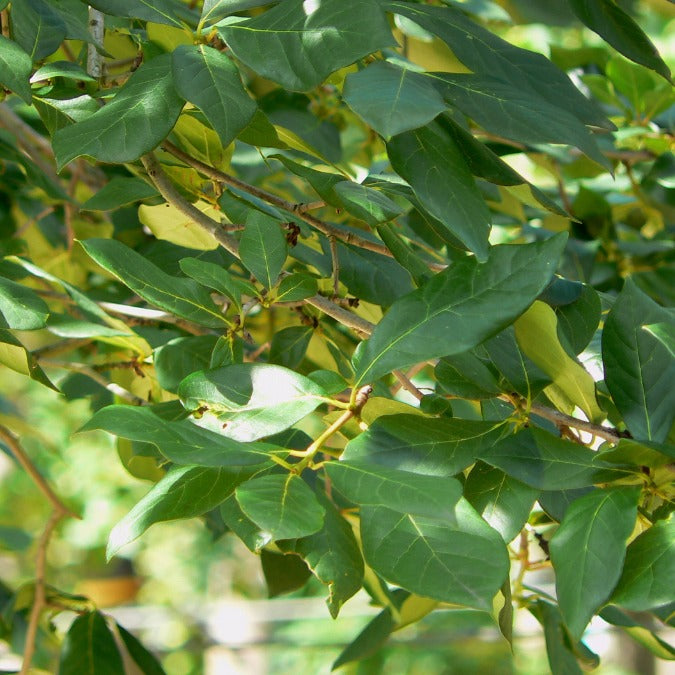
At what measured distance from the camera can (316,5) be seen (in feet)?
1.61

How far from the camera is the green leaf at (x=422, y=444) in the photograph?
0.46 m

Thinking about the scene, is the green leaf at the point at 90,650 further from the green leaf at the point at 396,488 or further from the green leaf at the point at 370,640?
the green leaf at the point at 396,488

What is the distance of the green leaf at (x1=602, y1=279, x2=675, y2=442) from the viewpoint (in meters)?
0.49

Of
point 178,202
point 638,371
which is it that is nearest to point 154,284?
point 178,202

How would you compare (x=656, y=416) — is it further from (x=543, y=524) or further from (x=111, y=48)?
(x=111, y=48)

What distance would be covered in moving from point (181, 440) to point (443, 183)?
0.17 metres

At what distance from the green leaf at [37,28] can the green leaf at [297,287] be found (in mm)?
198

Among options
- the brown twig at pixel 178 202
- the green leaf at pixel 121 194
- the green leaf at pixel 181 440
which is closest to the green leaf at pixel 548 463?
the green leaf at pixel 181 440

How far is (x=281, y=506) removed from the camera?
400mm

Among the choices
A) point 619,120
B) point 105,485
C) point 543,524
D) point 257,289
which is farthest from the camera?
point 105,485

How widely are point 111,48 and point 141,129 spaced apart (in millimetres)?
358

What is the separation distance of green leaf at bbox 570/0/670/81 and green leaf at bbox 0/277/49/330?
0.37 m

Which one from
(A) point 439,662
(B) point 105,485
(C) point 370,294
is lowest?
(A) point 439,662

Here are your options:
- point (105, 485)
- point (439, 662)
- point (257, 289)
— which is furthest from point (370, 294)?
point (439, 662)
